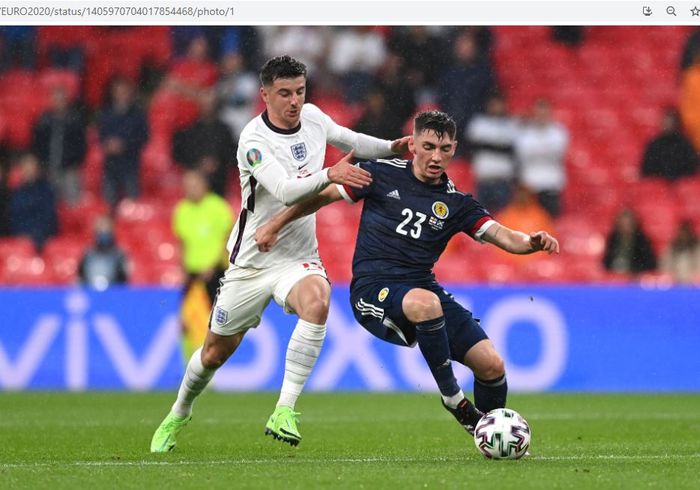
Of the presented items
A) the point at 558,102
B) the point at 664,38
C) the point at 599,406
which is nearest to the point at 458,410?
the point at 599,406

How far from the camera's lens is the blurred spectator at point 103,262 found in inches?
572

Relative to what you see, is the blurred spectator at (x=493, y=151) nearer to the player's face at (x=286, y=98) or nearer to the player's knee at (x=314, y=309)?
the player's face at (x=286, y=98)

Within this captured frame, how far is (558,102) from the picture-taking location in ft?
56.2

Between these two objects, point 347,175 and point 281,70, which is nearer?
point 347,175

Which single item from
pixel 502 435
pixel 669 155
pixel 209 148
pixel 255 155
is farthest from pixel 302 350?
pixel 669 155

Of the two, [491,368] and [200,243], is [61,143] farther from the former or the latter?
[491,368]

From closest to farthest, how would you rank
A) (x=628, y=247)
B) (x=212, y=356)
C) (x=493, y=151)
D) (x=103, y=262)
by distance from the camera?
1. (x=212, y=356)
2. (x=103, y=262)
3. (x=628, y=247)
4. (x=493, y=151)

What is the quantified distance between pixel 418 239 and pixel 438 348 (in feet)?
2.43

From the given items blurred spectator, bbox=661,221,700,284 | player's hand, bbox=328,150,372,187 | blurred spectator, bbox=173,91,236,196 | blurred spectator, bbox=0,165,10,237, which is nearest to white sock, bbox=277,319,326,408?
player's hand, bbox=328,150,372,187

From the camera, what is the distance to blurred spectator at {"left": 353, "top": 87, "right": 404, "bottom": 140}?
14.9m

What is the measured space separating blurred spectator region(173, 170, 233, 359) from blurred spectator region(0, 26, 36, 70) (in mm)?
3973

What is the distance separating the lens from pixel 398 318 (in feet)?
23.7

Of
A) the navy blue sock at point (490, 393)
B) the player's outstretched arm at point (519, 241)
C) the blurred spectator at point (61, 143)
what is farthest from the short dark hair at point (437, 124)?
the blurred spectator at point (61, 143)
